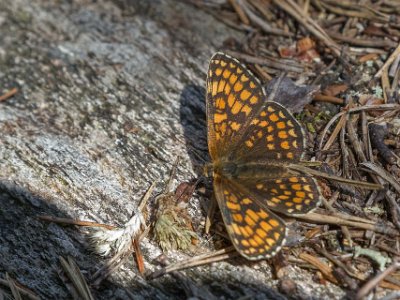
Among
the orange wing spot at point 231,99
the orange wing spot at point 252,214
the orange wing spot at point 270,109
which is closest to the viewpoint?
the orange wing spot at point 252,214

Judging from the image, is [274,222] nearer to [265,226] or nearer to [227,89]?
[265,226]

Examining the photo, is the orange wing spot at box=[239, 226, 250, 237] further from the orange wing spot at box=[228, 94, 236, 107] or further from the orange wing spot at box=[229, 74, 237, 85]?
the orange wing spot at box=[229, 74, 237, 85]

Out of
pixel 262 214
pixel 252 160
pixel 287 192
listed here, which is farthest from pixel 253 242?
pixel 252 160

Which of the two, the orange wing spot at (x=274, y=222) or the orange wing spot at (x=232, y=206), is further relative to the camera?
the orange wing spot at (x=232, y=206)

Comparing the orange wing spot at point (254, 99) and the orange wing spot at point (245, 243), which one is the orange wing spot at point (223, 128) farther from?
the orange wing spot at point (245, 243)

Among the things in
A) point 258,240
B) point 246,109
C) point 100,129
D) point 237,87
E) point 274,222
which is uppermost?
point 237,87

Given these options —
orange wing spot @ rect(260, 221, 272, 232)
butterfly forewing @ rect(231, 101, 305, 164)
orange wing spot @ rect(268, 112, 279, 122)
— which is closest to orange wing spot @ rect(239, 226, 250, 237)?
orange wing spot @ rect(260, 221, 272, 232)

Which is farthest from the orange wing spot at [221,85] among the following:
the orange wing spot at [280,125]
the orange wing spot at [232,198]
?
the orange wing spot at [232,198]
